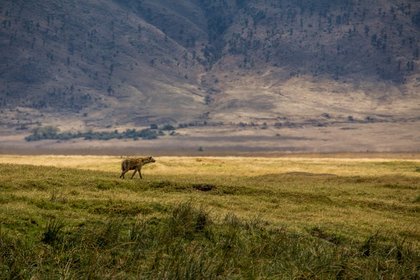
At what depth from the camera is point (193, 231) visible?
22875 millimetres

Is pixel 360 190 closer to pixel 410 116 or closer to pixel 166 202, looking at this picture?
pixel 166 202

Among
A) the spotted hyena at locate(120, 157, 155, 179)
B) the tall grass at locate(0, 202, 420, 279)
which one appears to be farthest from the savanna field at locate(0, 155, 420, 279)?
the spotted hyena at locate(120, 157, 155, 179)

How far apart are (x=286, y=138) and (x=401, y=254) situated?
148 meters

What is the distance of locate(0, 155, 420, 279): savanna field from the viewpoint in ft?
58.1

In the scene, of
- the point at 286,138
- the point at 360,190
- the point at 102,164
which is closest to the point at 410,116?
the point at 286,138

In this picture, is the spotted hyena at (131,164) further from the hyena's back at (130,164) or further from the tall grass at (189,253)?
the tall grass at (189,253)

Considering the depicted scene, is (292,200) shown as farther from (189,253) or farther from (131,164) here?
(189,253)

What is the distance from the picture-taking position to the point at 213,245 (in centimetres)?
2156

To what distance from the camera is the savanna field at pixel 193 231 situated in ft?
58.1

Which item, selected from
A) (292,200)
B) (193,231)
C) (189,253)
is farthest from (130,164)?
(189,253)

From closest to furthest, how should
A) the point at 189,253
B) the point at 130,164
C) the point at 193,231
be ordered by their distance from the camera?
the point at 189,253 → the point at 193,231 → the point at 130,164

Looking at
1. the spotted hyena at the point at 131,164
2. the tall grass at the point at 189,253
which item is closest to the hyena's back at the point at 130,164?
the spotted hyena at the point at 131,164

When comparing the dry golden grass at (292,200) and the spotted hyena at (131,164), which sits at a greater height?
the spotted hyena at (131,164)

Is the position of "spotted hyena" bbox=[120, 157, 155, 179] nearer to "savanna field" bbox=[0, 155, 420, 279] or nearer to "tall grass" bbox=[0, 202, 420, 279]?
"savanna field" bbox=[0, 155, 420, 279]
